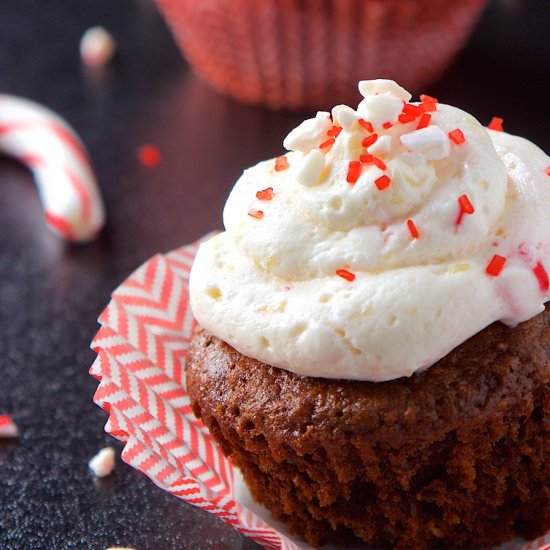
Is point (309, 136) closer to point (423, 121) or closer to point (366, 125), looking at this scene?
point (366, 125)

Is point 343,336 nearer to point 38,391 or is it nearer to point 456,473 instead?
point 456,473

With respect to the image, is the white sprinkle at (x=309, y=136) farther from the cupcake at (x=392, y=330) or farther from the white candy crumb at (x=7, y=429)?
the white candy crumb at (x=7, y=429)

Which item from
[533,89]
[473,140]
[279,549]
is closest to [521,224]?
[473,140]

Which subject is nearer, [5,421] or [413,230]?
[413,230]

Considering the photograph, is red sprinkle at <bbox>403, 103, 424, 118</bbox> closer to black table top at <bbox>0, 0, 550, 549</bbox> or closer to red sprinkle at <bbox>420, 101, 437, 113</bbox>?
red sprinkle at <bbox>420, 101, 437, 113</bbox>

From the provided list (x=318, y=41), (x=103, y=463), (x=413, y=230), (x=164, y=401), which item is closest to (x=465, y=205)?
(x=413, y=230)
